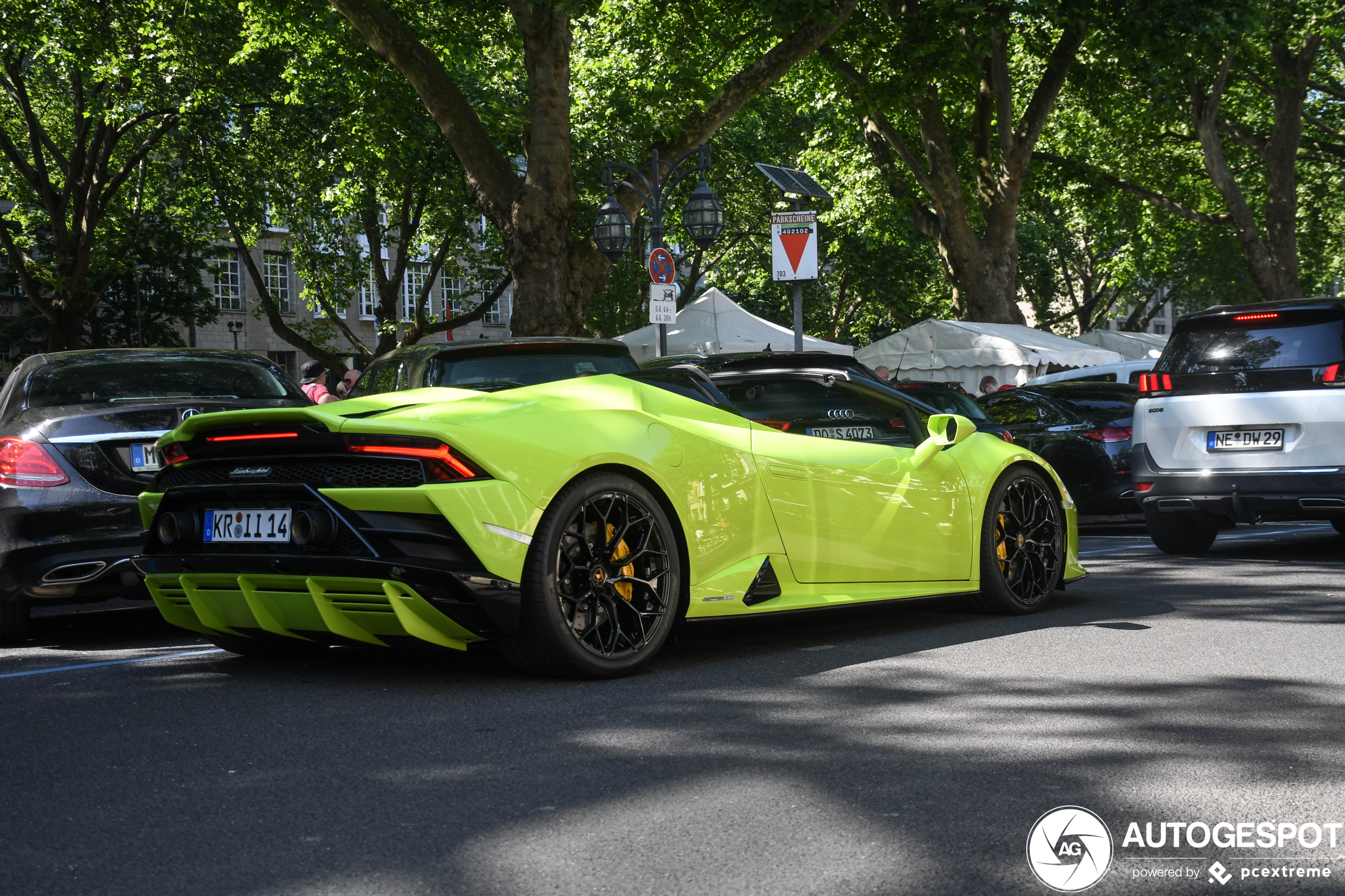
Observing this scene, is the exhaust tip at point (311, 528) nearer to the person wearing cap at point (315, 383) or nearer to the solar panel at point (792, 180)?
the person wearing cap at point (315, 383)

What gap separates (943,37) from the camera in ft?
74.9

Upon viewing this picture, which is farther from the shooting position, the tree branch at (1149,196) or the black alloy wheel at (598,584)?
the tree branch at (1149,196)

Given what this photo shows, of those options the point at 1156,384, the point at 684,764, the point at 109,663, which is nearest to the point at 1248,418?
the point at 1156,384

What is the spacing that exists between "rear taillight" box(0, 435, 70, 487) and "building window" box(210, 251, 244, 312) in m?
44.8

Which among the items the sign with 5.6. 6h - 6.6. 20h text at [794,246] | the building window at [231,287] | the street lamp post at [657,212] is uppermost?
the building window at [231,287]

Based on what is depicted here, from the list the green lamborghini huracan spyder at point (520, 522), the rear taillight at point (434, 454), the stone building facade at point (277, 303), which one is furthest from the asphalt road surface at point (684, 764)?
the stone building facade at point (277, 303)

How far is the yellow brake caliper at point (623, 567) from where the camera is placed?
204 inches

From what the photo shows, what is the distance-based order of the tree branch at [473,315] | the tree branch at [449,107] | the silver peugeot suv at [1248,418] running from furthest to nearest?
the tree branch at [473,315]
the tree branch at [449,107]
the silver peugeot suv at [1248,418]

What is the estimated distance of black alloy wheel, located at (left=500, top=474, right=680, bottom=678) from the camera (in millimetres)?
4957

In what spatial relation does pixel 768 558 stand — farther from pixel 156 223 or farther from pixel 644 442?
pixel 156 223

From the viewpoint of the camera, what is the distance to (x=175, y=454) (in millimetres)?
5484

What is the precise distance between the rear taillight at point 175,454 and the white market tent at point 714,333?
18506mm

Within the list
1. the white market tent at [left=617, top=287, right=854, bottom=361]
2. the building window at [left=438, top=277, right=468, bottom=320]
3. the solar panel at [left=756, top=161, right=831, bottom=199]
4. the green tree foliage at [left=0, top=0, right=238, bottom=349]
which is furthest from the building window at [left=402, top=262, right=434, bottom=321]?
the solar panel at [left=756, top=161, right=831, bottom=199]

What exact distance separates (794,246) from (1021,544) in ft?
20.1
